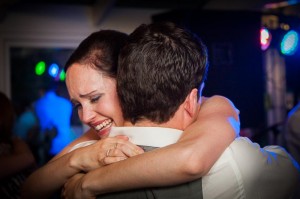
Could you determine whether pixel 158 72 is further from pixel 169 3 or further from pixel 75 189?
pixel 169 3

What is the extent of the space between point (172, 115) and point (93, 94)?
0.37 metres

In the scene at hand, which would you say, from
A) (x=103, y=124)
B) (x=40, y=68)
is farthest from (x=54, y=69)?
(x=103, y=124)

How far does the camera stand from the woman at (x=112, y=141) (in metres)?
0.89

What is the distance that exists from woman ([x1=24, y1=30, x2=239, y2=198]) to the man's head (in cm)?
10

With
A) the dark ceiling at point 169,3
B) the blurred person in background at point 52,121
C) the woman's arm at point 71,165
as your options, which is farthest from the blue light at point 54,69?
the woman's arm at point 71,165

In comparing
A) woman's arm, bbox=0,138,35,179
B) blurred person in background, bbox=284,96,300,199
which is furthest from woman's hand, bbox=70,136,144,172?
blurred person in background, bbox=284,96,300,199

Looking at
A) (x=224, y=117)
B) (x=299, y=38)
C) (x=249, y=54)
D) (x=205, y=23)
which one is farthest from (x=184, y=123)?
(x=299, y=38)

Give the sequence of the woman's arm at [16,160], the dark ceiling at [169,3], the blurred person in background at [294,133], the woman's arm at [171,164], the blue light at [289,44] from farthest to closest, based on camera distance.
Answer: the dark ceiling at [169,3]
the blue light at [289,44]
the blurred person in background at [294,133]
the woman's arm at [16,160]
the woman's arm at [171,164]

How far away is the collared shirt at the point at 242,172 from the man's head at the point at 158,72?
53mm

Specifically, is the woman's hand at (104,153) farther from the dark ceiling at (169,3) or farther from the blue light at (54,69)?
the blue light at (54,69)

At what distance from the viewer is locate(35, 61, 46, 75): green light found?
209 inches

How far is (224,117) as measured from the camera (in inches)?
43.3

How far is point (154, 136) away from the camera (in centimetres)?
98

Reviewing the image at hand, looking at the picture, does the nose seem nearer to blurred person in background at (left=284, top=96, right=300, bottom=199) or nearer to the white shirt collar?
the white shirt collar
